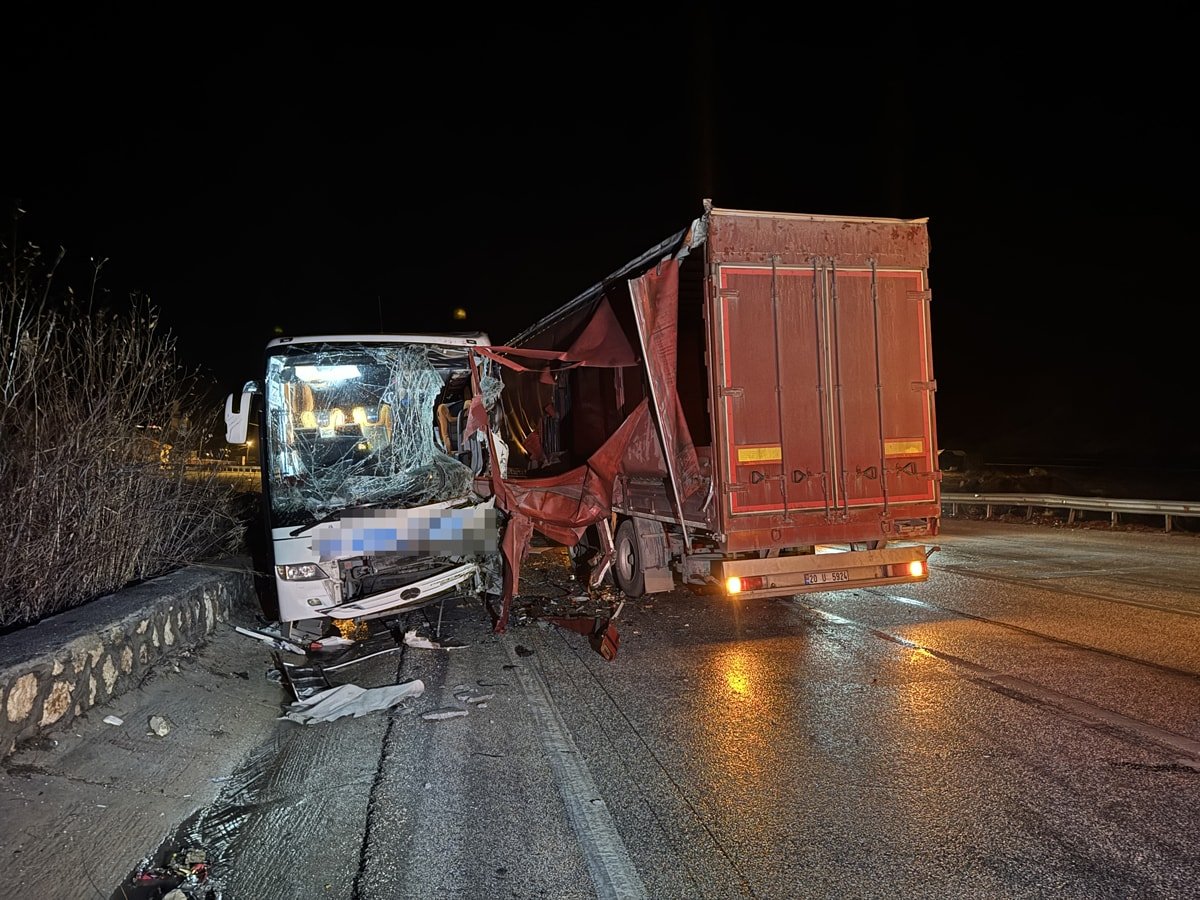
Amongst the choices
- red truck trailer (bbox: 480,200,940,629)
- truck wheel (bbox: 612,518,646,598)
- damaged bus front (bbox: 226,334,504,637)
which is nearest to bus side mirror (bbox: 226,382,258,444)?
damaged bus front (bbox: 226,334,504,637)

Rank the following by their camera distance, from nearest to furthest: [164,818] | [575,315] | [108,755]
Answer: [164,818] < [108,755] < [575,315]

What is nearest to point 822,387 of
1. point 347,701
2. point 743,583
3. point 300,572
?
point 743,583

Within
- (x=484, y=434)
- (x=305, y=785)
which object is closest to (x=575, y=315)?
(x=484, y=434)

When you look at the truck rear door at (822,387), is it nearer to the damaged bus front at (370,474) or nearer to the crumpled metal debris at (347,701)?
the damaged bus front at (370,474)

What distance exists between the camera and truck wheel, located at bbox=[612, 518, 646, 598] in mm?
8898

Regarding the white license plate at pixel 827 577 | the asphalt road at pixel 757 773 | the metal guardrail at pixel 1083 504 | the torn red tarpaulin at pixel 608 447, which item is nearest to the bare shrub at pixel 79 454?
the asphalt road at pixel 757 773

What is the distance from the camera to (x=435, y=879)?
3.38 m

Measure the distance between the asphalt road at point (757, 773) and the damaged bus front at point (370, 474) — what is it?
0.70 m

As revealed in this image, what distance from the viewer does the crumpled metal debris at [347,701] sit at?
5.62 metres

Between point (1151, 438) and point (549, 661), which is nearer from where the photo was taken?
point (549, 661)

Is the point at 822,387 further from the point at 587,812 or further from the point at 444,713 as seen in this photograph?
the point at 587,812

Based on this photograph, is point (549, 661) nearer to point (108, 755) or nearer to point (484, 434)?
point (484, 434)

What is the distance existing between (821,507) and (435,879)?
5005 millimetres

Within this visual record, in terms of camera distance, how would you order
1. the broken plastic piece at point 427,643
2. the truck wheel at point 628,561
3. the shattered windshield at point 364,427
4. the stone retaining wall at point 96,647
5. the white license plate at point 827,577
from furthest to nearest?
the truck wheel at point 628,561, the shattered windshield at point 364,427, the broken plastic piece at point 427,643, the white license plate at point 827,577, the stone retaining wall at point 96,647
